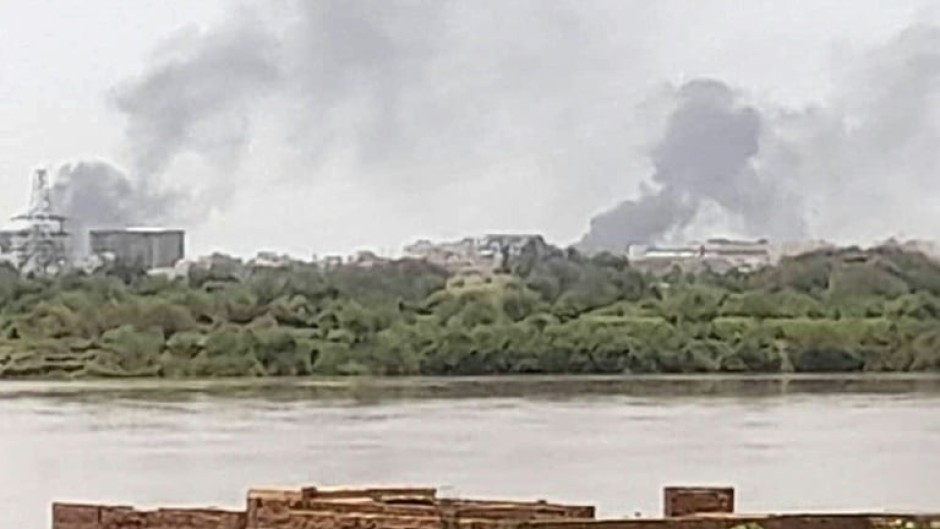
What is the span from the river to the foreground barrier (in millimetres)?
5621

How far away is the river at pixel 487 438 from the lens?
13.6 metres

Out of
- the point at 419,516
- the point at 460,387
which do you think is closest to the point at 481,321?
the point at 460,387

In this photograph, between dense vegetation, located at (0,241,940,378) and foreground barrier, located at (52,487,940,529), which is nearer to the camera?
foreground barrier, located at (52,487,940,529)

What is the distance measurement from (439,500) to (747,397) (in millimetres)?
6754

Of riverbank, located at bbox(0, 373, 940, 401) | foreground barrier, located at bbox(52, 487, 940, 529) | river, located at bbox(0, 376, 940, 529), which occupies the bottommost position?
foreground barrier, located at bbox(52, 487, 940, 529)

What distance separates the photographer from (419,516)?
6.51 metres

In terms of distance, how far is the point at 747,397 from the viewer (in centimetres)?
1409

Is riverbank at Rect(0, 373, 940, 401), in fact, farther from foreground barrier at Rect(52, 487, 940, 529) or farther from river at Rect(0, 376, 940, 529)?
foreground barrier at Rect(52, 487, 940, 529)

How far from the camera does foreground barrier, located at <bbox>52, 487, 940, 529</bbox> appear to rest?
21.1 feet

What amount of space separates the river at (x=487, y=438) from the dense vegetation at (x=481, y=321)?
16cm

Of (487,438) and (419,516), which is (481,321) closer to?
(487,438)

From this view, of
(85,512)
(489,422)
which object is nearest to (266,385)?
(489,422)

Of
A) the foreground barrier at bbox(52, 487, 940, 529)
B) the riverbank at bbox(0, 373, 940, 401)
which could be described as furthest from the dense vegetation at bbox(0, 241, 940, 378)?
the foreground barrier at bbox(52, 487, 940, 529)

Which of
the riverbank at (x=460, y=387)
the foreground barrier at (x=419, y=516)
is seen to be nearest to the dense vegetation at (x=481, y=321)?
the riverbank at (x=460, y=387)
